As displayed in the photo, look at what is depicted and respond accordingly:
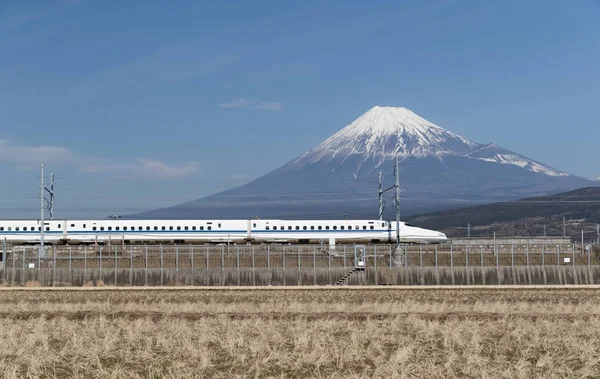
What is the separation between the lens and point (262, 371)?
19141 millimetres

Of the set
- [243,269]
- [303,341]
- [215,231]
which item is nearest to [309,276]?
[243,269]

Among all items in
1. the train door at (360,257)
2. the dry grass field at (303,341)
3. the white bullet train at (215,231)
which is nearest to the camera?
the dry grass field at (303,341)

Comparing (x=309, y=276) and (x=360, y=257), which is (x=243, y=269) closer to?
(x=309, y=276)

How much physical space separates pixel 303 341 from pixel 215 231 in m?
72.4

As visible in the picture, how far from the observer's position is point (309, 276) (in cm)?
Answer: 5909

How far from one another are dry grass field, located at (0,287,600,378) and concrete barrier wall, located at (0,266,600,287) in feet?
72.8

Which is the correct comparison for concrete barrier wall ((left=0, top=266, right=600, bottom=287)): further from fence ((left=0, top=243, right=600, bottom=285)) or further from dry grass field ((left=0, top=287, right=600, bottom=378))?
dry grass field ((left=0, top=287, right=600, bottom=378))

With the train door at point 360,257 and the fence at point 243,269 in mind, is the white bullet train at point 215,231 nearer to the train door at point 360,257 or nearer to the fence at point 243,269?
the fence at point 243,269

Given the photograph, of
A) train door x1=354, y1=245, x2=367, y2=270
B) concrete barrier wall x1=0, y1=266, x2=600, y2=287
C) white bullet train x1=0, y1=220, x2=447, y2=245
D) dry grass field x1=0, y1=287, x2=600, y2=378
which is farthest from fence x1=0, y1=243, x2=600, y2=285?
white bullet train x1=0, y1=220, x2=447, y2=245

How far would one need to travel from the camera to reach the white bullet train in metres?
93.2

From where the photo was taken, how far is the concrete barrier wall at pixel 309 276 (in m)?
59.1

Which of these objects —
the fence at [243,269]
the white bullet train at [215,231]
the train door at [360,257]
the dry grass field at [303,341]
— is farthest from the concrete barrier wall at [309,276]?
the white bullet train at [215,231]

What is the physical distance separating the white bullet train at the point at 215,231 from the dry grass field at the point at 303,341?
5650 cm

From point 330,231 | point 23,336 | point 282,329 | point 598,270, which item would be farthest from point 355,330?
point 330,231
